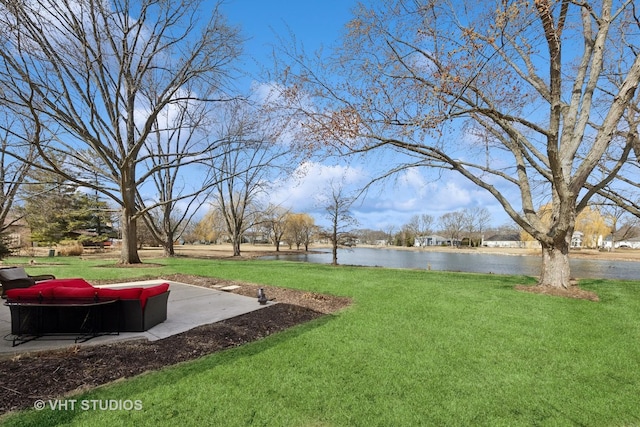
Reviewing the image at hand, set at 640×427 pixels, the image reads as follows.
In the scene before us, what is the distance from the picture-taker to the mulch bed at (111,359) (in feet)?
9.98

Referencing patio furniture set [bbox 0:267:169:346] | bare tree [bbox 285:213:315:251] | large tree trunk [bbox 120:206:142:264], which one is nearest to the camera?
patio furniture set [bbox 0:267:169:346]

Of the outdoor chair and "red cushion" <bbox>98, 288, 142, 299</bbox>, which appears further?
the outdoor chair

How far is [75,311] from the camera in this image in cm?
448

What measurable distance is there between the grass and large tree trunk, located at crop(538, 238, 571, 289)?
246 centimetres

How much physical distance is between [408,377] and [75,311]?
4.39m

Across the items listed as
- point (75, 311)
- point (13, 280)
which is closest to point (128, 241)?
point (13, 280)

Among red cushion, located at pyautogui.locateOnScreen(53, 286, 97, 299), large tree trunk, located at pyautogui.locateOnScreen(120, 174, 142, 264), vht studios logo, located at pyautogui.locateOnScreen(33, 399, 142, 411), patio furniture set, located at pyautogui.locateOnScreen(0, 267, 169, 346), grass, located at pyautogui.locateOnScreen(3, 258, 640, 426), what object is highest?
large tree trunk, located at pyautogui.locateOnScreen(120, 174, 142, 264)

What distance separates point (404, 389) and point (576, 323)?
4283 mm

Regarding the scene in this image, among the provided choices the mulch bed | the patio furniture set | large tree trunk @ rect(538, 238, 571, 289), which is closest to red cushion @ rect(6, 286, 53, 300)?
the patio furniture set

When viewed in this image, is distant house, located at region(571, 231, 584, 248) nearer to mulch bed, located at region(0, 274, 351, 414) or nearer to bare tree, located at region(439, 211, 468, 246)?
bare tree, located at region(439, 211, 468, 246)

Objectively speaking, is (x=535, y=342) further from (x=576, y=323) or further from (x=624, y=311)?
(x=624, y=311)

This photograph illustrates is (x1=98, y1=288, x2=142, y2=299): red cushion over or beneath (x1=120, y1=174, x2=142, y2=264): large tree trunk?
beneath

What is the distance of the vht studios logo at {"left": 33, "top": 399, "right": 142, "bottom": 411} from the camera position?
2.75m

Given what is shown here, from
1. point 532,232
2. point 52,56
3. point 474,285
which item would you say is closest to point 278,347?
point 474,285
